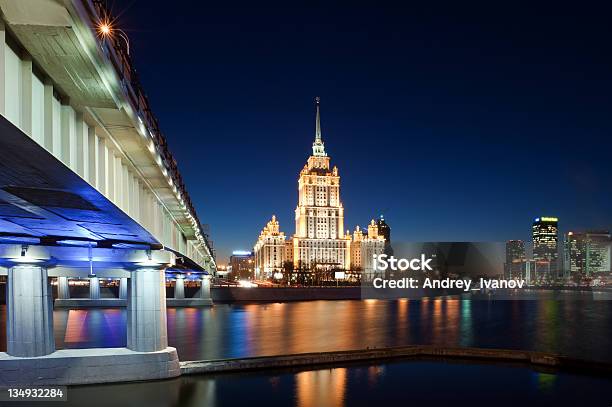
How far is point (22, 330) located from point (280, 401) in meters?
10.7

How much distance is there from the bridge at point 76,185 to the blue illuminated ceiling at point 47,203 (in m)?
0.03

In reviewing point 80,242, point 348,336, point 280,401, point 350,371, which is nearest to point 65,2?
point 80,242

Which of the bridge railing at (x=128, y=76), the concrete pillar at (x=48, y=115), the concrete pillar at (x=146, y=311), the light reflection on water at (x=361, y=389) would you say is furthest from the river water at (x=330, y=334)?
the concrete pillar at (x=48, y=115)

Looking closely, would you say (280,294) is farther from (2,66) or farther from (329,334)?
(2,66)

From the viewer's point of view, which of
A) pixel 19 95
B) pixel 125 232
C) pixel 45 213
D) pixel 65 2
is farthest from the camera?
pixel 125 232

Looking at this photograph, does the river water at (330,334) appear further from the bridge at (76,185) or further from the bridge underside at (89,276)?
the bridge at (76,185)

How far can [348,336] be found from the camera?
49.9 meters

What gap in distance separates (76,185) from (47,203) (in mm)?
2338

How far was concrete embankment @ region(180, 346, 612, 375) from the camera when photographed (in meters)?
27.9

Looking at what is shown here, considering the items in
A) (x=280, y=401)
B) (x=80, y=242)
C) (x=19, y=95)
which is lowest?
(x=280, y=401)

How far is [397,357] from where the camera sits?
1329 inches

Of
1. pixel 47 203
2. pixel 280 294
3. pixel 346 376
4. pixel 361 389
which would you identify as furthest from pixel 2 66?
pixel 280 294

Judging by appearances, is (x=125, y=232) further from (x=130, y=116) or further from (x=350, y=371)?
(x=350, y=371)

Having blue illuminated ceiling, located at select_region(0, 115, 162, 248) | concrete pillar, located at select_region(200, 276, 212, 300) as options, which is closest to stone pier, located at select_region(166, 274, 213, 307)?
concrete pillar, located at select_region(200, 276, 212, 300)
